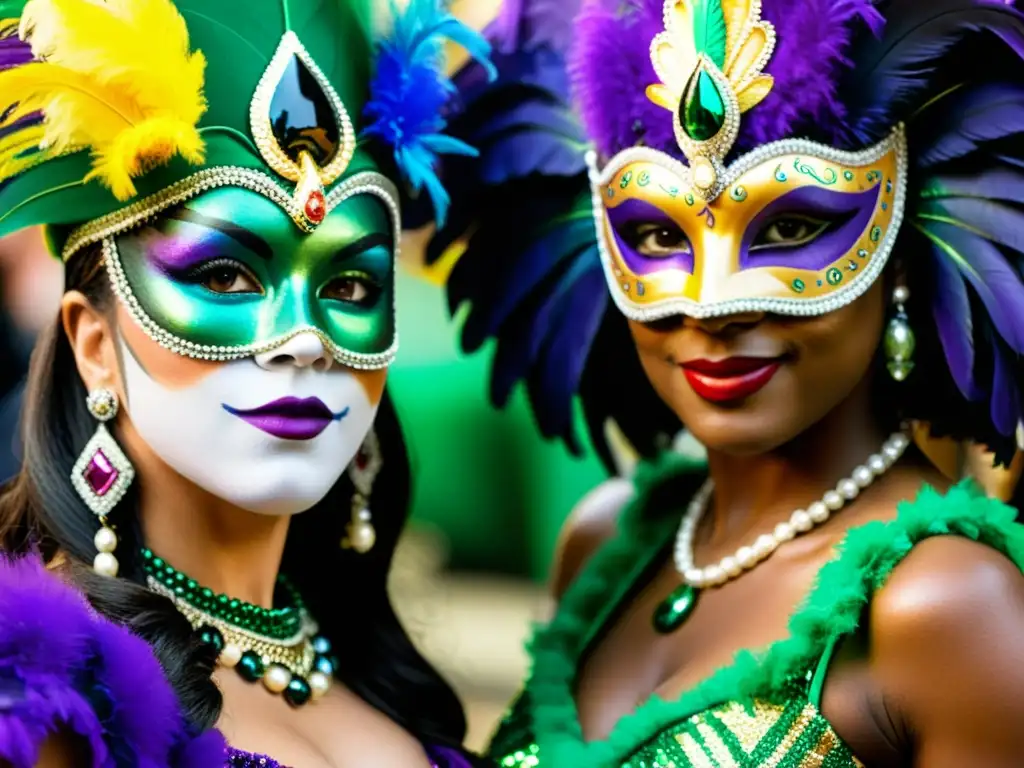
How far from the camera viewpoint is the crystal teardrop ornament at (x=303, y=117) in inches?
76.5

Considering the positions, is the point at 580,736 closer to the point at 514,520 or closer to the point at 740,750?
the point at 740,750

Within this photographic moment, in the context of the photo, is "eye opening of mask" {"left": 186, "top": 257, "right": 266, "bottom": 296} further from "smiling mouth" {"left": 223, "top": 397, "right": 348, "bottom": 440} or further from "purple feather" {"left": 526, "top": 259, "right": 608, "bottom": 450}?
"purple feather" {"left": 526, "top": 259, "right": 608, "bottom": 450}

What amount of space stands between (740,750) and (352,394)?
732 millimetres

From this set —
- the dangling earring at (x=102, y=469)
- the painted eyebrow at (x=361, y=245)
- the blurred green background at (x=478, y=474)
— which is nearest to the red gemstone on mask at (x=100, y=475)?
the dangling earring at (x=102, y=469)

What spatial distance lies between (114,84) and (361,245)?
15.4 inches

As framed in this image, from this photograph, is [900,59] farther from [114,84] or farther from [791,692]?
[114,84]

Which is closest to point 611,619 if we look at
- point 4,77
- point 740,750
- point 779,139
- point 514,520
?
point 740,750

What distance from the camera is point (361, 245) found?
6.57 feet

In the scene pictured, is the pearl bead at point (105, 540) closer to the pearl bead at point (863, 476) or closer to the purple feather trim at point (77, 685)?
the purple feather trim at point (77, 685)

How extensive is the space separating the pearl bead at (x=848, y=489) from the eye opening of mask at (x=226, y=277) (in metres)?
0.93

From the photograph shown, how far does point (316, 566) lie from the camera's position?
91.4 inches

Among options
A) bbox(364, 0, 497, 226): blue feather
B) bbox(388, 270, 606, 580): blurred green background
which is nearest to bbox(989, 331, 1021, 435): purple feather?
bbox(364, 0, 497, 226): blue feather

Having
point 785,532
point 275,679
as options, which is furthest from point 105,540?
point 785,532

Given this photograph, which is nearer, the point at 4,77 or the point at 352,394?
the point at 4,77
